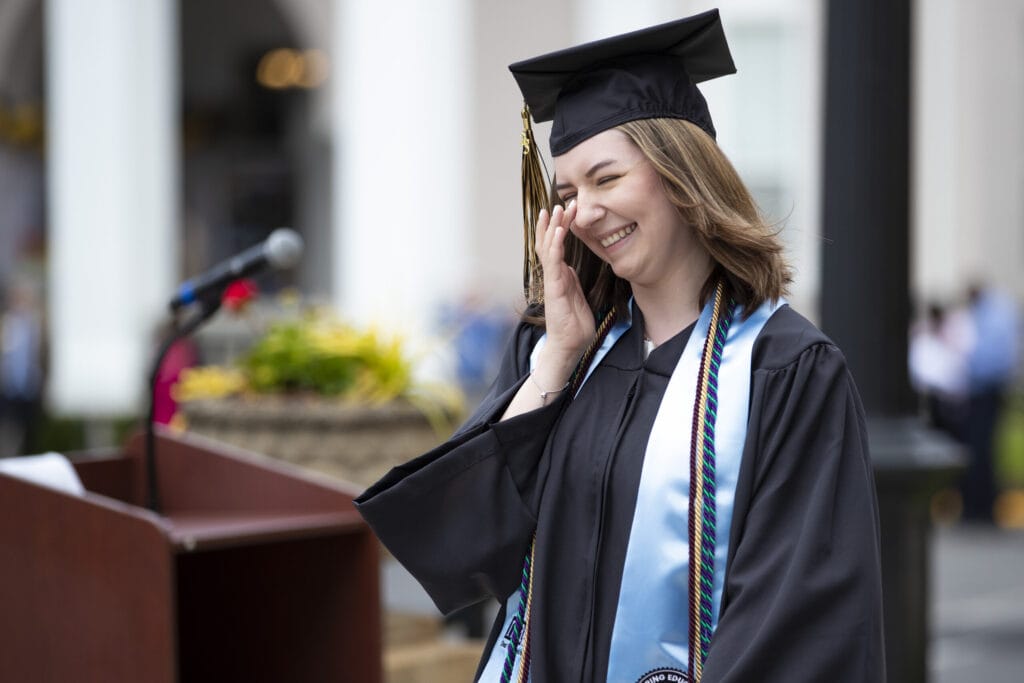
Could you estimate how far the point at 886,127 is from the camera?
12.8ft

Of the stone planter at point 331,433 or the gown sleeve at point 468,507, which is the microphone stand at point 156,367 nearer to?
the stone planter at point 331,433

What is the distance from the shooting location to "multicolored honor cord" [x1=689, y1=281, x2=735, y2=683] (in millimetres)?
2068

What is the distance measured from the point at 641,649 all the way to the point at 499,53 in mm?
14262

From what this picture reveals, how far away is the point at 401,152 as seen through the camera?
1283 cm

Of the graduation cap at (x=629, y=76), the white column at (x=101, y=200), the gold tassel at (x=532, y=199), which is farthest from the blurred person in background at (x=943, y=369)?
the graduation cap at (x=629, y=76)

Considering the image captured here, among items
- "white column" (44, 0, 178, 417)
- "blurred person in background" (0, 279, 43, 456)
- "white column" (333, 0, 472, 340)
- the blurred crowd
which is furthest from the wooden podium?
"blurred person in background" (0, 279, 43, 456)

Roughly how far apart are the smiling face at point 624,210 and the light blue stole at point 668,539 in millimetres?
227

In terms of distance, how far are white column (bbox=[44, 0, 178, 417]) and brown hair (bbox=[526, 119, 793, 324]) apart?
10.3 meters

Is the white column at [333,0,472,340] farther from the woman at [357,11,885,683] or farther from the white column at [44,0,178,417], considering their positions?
the woman at [357,11,885,683]

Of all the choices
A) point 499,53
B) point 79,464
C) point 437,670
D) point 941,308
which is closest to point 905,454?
point 437,670

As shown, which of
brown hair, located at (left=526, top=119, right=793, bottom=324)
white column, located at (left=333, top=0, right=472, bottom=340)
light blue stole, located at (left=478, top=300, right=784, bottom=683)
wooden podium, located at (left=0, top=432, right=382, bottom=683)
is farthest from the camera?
white column, located at (left=333, top=0, right=472, bottom=340)

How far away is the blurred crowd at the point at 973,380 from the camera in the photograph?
1187 cm

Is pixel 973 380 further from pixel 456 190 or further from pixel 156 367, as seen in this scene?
pixel 156 367

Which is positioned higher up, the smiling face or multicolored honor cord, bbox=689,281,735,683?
the smiling face
